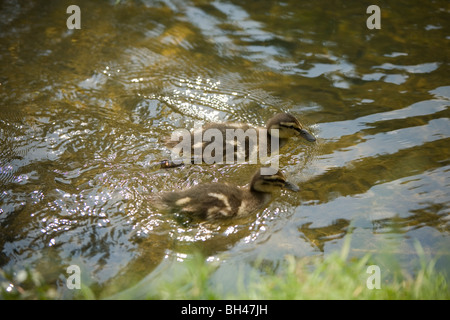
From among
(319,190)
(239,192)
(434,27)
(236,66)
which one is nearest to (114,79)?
(236,66)

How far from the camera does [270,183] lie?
3377 millimetres

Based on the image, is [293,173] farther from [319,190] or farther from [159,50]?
[159,50]

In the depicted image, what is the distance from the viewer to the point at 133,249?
289 centimetres

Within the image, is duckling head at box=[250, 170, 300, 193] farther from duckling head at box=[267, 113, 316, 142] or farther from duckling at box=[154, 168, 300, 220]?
duckling head at box=[267, 113, 316, 142]

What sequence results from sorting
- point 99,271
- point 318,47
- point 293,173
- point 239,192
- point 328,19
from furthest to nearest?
1. point 328,19
2. point 318,47
3. point 293,173
4. point 239,192
5. point 99,271

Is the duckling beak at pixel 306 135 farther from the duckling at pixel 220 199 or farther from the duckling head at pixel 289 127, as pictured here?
the duckling at pixel 220 199

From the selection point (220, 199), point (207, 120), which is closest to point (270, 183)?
point (220, 199)

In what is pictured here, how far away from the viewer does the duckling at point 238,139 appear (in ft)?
12.5

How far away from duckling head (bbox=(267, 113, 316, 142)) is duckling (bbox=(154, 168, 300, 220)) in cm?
69

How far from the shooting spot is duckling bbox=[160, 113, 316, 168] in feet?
12.5

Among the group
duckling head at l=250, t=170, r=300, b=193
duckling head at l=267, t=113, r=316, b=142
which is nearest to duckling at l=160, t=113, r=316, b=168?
duckling head at l=267, t=113, r=316, b=142

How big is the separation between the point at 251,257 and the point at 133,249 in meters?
0.73

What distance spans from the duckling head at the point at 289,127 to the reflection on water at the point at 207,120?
0.13 metres

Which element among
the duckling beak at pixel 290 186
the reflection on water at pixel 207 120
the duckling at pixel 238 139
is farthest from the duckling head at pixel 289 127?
the duckling beak at pixel 290 186
